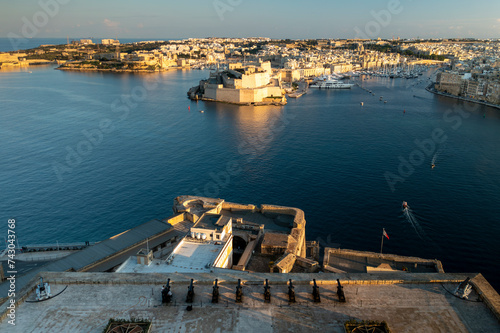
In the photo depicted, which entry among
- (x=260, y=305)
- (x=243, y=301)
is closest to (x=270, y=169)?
(x=243, y=301)

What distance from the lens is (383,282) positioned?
11484 millimetres

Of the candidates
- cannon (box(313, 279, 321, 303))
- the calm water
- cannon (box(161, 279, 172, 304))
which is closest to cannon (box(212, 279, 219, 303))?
cannon (box(161, 279, 172, 304))

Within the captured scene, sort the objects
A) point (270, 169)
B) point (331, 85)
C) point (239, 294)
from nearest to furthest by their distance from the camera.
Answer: point (239, 294), point (270, 169), point (331, 85)

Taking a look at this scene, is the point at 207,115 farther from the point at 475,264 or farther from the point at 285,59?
the point at 285,59

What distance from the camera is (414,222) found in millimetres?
A: 26031

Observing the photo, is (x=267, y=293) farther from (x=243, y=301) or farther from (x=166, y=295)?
(x=166, y=295)

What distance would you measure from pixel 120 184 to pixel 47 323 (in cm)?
2457


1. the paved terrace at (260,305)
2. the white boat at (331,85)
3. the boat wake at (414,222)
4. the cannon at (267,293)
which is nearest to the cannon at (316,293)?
the paved terrace at (260,305)

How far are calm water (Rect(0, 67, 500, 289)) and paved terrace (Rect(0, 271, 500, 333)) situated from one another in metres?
12.3

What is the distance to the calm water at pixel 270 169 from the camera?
25469mm

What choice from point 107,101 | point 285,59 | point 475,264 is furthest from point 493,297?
point 285,59

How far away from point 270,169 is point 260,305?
2682 centimetres

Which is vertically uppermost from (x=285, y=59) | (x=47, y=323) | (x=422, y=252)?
(x=285, y=59)

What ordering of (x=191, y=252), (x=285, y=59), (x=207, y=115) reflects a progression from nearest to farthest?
(x=191, y=252), (x=207, y=115), (x=285, y=59)
